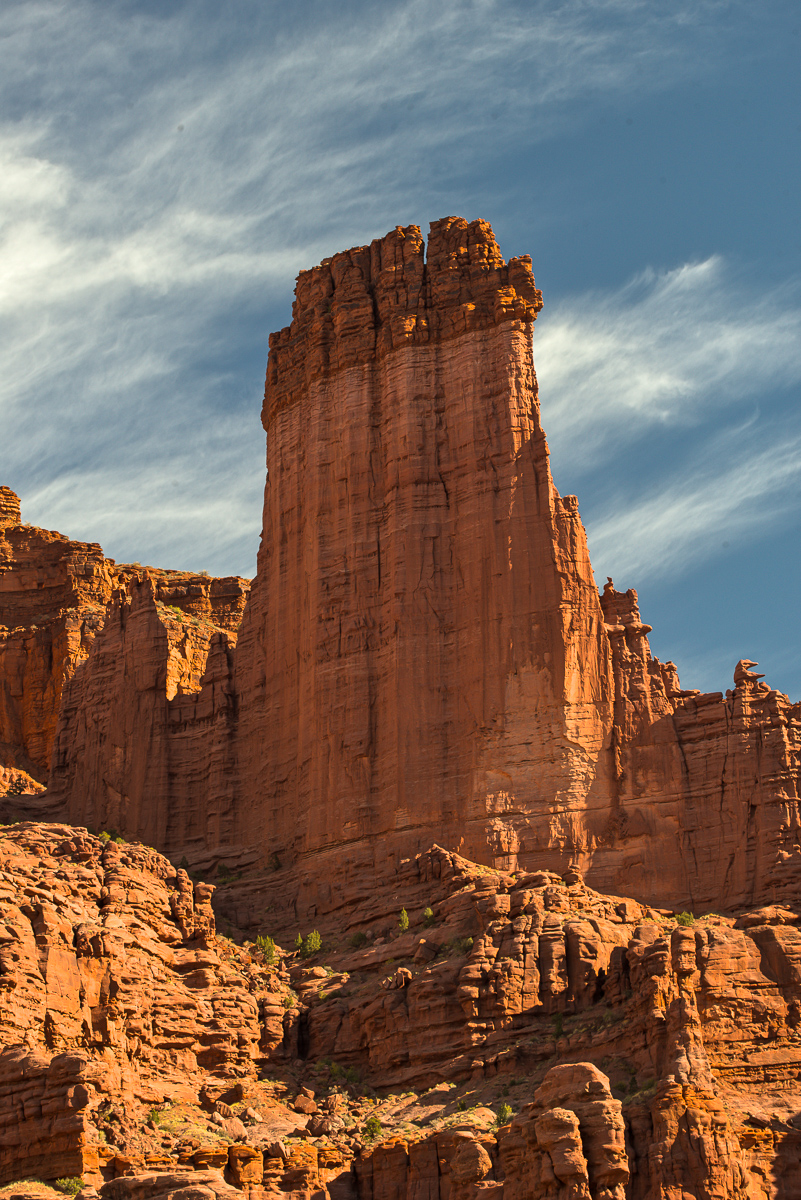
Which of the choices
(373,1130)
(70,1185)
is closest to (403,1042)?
(373,1130)

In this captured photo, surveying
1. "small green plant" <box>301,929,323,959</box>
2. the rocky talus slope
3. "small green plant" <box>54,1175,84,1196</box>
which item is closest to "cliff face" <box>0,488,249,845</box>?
"small green plant" <box>301,929,323,959</box>

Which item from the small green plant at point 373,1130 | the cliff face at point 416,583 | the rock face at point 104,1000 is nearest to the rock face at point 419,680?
the cliff face at point 416,583

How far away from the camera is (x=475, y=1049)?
6656cm

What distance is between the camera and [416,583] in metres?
80.8

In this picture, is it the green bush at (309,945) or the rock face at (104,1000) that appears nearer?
the rock face at (104,1000)

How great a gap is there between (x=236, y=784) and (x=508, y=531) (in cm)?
1490

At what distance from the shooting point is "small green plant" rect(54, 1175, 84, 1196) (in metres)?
58.2

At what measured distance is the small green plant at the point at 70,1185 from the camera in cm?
5816

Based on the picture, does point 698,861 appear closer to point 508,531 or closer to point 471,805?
point 471,805

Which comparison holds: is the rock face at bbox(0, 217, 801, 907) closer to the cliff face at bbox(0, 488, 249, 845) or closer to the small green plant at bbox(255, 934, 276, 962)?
the cliff face at bbox(0, 488, 249, 845)

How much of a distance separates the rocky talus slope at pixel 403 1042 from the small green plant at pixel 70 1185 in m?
0.23

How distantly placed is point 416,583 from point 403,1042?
1877 cm

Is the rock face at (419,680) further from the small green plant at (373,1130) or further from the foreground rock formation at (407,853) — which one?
the small green plant at (373,1130)

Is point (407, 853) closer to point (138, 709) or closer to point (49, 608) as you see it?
point (138, 709)
